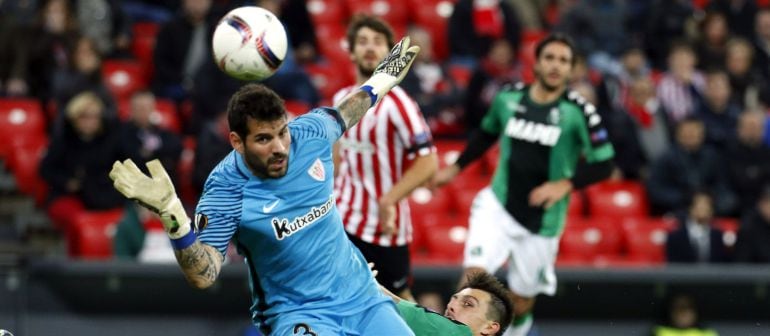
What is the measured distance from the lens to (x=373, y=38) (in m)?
9.23

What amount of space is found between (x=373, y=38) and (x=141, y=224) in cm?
437

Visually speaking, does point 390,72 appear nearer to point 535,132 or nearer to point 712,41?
point 535,132

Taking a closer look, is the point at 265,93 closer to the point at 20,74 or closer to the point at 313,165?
the point at 313,165

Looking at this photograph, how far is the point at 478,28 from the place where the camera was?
16047 mm

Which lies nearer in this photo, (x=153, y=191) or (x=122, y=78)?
(x=153, y=191)

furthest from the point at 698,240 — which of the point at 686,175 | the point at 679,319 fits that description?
the point at 679,319

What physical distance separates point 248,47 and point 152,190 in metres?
1.58

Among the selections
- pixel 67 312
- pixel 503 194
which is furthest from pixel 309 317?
pixel 67 312

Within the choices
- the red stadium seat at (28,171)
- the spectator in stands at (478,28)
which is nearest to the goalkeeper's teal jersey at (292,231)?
the red stadium seat at (28,171)

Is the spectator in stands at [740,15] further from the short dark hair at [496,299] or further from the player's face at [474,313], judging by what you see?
the player's face at [474,313]

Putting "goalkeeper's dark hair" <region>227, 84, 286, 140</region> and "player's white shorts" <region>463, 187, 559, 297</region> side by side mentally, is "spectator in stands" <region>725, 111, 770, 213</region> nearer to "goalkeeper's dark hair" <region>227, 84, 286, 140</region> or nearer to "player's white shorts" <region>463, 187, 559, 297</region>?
"player's white shorts" <region>463, 187, 559, 297</region>

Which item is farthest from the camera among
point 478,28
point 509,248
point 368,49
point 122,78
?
point 478,28

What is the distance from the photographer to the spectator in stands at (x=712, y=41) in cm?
1648

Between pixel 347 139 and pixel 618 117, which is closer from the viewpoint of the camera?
pixel 347 139
